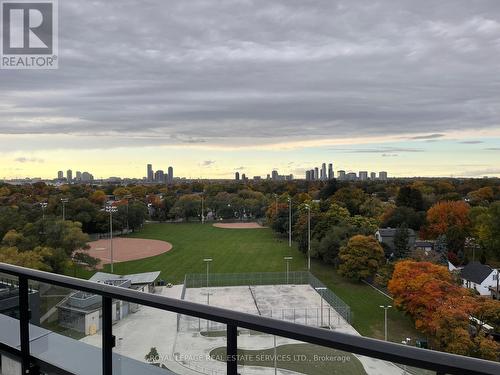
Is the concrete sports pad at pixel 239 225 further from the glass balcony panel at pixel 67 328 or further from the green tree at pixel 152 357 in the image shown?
the green tree at pixel 152 357

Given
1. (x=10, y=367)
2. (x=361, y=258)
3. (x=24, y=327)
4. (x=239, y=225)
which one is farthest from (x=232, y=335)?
(x=239, y=225)

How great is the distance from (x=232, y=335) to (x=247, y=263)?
24.0m

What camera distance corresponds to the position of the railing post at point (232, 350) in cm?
132

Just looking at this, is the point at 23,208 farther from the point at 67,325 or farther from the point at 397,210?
the point at 67,325

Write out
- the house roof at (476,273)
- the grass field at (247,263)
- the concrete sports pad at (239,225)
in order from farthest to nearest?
the concrete sports pad at (239,225), the house roof at (476,273), the grass field at (247,263)

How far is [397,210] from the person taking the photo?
3120 centimetres

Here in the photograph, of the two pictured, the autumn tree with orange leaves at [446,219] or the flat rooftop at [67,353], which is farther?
the autumn tree with orange leaves at [446,219]

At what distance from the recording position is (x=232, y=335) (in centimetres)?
133

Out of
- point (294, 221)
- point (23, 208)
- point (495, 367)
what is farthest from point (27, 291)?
point (23, 208)

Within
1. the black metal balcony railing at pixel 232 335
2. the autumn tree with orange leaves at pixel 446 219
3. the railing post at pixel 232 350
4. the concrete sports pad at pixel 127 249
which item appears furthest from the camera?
the autumn tree with orange leaves at pixel 446 219

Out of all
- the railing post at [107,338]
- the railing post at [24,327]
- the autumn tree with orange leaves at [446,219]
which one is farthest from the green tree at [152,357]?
the autumn tree with orange leaves at [446,219]

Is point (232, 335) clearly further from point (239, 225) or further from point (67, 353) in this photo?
point (239, 225)

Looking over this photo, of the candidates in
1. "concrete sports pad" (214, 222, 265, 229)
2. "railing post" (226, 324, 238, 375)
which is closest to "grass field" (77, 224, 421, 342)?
"concrete sports pad" (214, 222, 265, 229)

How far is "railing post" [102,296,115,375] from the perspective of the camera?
A: 1648 millimetres
